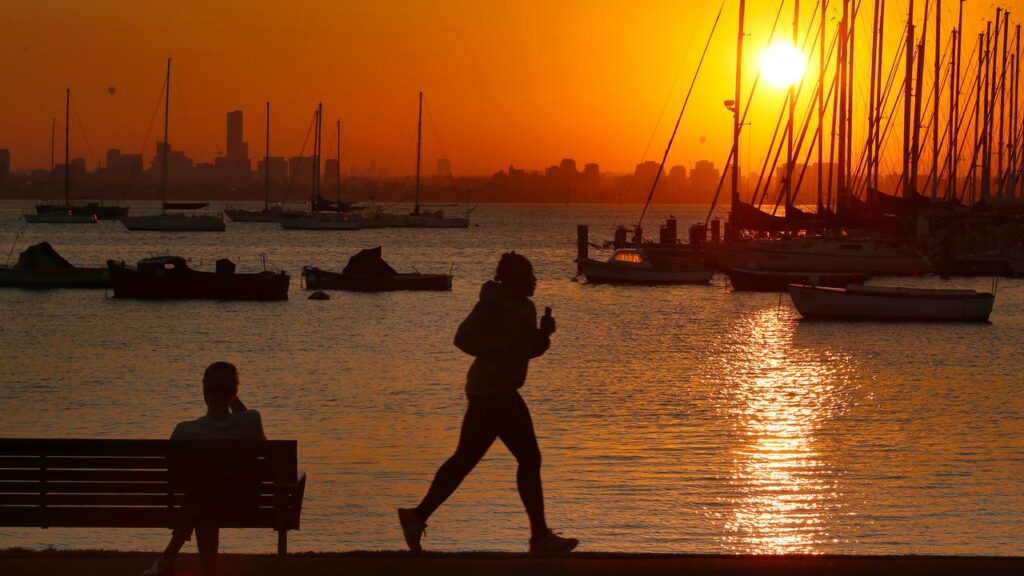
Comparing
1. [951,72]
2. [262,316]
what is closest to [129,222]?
[951,72]

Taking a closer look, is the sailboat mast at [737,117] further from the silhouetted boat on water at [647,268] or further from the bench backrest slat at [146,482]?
the bench backrest slat at [146,482]

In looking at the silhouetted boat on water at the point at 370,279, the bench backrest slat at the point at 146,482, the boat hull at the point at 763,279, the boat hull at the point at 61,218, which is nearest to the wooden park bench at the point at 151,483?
the bench backrest slat at the point at 146,482

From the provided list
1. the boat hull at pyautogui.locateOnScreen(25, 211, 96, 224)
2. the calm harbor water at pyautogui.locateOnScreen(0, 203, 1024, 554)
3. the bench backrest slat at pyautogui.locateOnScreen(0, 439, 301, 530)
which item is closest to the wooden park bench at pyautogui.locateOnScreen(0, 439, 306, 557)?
the bench backrest slat at pyautogui.locateOnScreen(0, 439, 301, 530)

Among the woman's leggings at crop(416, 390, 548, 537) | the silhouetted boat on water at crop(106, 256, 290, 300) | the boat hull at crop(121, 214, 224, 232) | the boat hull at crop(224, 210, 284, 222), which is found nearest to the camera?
the woman's leggings at crop(416, 390, 548, 537)

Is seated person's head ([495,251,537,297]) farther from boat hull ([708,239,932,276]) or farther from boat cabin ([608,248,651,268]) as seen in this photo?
boat cabin ([608,248,651,268])

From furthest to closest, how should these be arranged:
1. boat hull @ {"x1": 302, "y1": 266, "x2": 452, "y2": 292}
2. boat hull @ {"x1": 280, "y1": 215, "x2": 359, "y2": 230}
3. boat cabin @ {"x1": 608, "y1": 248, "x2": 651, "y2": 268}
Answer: boat hull @ {"x1": 280, "y1": 215, "x2": 359, "y2": 230} < boat cabin @ {"x1": 608, "y1": 248, "x2": 651, "y2": 268} < boat hull @ {"x1": 302, "y1": 266, "x2": 452, "y2": 292}

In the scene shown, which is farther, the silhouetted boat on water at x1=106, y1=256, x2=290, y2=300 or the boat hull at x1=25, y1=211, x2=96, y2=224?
the boat hull at x1=25, y1=211, x2=96, y2=224

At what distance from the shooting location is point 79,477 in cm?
831

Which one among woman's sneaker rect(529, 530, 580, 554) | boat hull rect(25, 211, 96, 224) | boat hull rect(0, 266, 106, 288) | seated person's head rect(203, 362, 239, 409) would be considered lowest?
boat hull rect(25, 211, 96, 224)

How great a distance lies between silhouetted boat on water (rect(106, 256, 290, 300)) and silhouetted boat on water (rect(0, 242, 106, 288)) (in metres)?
5.28

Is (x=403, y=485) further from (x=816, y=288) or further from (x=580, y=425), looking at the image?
(x=816, y=288)

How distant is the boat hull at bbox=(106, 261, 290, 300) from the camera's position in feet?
179

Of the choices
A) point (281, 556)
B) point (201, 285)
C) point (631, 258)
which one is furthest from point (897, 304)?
point (281, 556)

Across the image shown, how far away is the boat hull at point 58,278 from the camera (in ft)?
202
